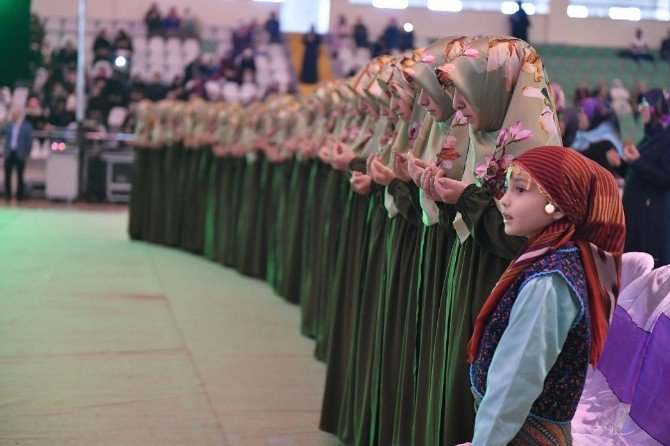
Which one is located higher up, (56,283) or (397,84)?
(397,84)

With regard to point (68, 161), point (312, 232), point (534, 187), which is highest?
point (534, 187)

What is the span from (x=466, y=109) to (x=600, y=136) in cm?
358

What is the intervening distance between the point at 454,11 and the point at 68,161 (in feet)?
36.0

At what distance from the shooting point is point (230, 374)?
19.2 feet

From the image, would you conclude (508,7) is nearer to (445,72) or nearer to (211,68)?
(211,68)

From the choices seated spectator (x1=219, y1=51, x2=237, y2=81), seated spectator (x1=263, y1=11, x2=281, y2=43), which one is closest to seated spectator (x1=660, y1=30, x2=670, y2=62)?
seated spectator (x1=263, y1=11, x2=281, y2=43)

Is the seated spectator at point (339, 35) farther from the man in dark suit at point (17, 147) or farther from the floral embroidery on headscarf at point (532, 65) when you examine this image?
the floral embroidery on headscarf at point (532, 65)

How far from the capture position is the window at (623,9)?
980 inches

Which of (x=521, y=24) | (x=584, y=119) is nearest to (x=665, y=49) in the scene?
(x=521, y=24)

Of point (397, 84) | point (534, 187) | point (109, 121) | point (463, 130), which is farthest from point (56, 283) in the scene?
point (109, 121)

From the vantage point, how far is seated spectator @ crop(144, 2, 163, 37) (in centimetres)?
2297

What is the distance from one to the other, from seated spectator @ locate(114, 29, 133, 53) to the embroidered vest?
20.1m

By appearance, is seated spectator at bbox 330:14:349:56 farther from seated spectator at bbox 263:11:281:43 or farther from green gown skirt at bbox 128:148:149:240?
green gown skirt at bbox 128:148:149:240

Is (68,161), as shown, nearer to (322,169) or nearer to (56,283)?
(56,283)
